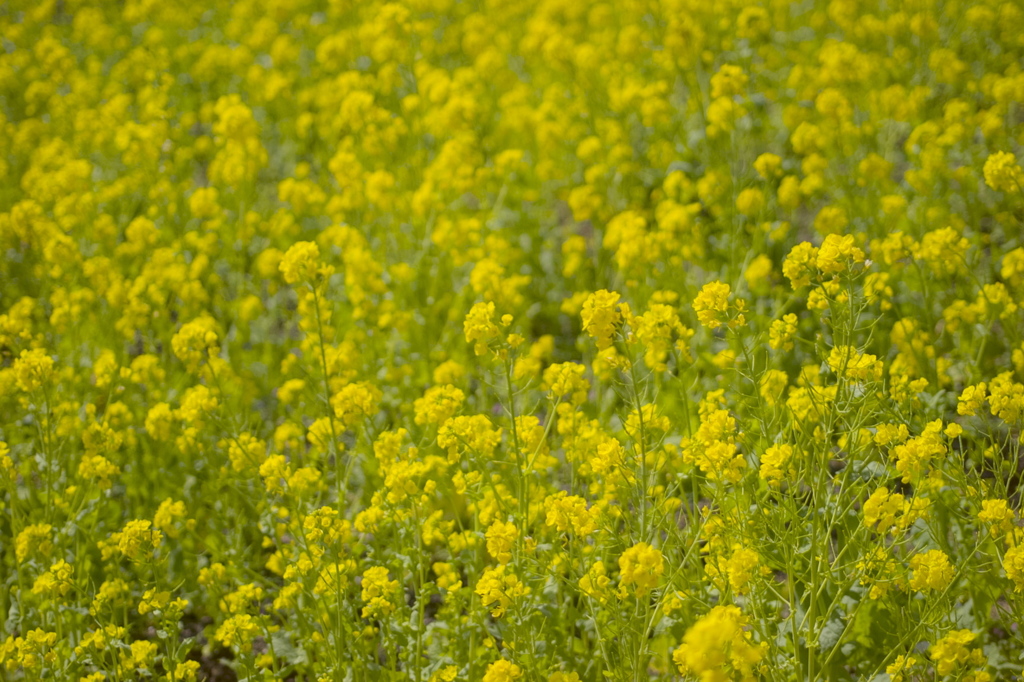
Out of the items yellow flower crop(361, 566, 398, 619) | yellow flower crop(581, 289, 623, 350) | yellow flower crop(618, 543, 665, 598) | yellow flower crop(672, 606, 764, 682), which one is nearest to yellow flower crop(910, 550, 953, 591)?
yellow flower crop(672, 606, 764, 682)

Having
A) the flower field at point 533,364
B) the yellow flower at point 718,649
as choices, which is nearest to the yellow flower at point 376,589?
the flower field at point 533,364

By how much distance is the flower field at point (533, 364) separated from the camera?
2430 millimetres

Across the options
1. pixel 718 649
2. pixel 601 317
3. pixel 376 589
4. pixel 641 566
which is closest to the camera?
pixel 718 649

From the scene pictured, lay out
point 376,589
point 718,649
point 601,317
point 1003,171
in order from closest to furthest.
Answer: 1. point 718,649
2. point 601,317
3. point 376,589
4. point 1003,171

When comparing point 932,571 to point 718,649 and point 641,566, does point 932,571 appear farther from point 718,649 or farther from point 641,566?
point 718,649

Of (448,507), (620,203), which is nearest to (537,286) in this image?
(620,203)

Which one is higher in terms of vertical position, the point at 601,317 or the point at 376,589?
the point at 601,317

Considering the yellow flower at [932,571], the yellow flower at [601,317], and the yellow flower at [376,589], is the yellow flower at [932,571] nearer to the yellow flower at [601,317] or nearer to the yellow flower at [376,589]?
the yellow flower at [601,317]

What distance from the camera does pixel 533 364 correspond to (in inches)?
138

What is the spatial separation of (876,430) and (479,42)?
5.09 meters

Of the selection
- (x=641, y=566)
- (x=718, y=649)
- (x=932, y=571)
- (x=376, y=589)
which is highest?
(x=718, y=649)

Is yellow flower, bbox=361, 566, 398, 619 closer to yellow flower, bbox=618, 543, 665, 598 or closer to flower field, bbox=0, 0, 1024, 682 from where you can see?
flower field, bbox=0, 0, 1024, 682

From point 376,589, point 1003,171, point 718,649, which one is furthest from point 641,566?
point 1003,171

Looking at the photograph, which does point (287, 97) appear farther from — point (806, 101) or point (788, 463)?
point (788, 463)
